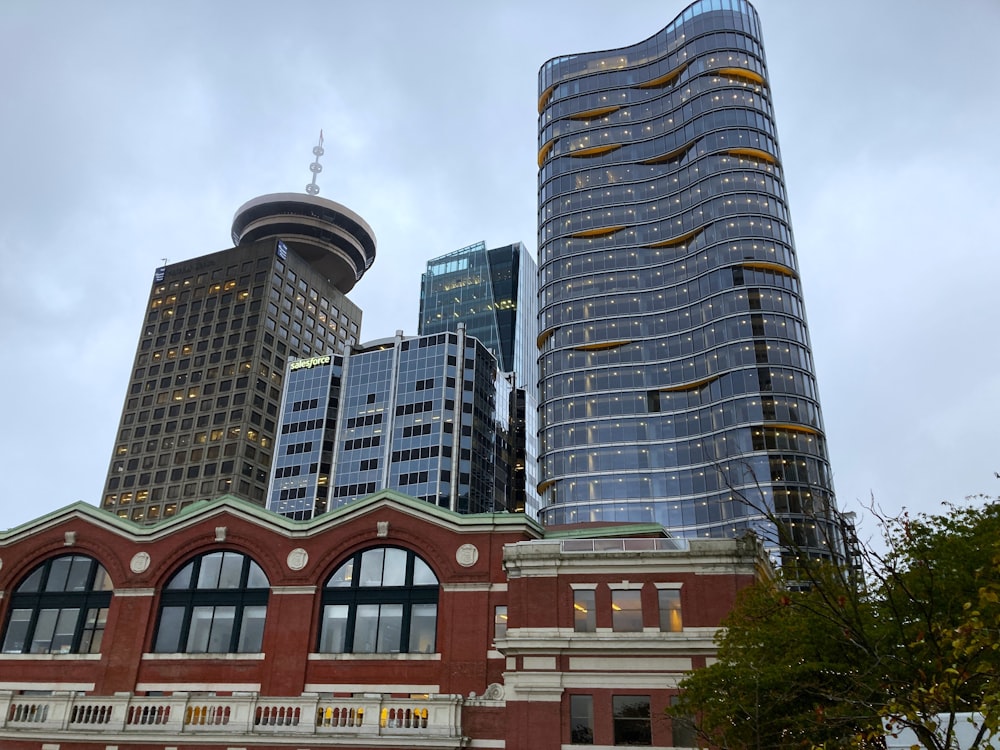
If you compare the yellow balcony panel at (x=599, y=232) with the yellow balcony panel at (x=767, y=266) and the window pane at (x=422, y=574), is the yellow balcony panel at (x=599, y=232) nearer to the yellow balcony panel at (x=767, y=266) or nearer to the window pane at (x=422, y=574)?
the yellow balcony panel at (x=767, y=266)

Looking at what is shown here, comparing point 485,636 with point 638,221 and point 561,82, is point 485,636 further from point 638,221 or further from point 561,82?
point 561,82

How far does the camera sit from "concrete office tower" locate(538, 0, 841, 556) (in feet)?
349

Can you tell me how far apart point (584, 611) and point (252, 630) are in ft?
59.6

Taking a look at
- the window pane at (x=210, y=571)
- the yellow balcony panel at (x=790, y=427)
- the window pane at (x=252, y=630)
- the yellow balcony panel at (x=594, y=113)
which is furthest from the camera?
the yellow balcony panel at (x=594, y=113)

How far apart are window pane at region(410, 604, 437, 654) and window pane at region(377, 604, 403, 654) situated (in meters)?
0.68

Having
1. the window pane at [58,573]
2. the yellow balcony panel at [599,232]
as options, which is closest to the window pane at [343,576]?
the window pane at [58,573]

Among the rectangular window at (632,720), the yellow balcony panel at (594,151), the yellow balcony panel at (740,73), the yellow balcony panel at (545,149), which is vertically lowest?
the rectangular window at (632,720)

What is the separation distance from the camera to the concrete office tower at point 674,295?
106 meters

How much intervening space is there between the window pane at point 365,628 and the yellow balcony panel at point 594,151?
10702cm

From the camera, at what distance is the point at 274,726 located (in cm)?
3753

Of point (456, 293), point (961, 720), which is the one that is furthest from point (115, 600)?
point (456, 293)

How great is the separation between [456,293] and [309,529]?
15609 cm

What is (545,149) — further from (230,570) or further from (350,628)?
(350,628)

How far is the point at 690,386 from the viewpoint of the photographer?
114375mm
